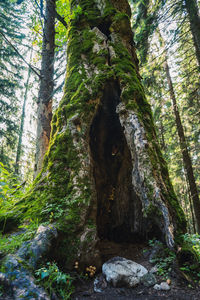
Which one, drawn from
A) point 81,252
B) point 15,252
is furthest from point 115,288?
point 15,252

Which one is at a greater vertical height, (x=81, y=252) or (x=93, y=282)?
(x=81, y=252)

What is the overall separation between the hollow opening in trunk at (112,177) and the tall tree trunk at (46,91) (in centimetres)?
212

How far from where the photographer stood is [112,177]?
14.6 feet

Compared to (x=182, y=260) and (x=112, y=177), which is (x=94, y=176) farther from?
(x=182, y=260)

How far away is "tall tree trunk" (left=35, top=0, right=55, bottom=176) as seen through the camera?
5.64 m

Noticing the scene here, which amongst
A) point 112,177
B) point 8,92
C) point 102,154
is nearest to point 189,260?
point 112,177

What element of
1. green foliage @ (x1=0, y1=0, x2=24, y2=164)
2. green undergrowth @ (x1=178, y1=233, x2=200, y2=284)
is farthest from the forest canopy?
green foliage @ (x1=0, y1=0, x2=24, y2=164)

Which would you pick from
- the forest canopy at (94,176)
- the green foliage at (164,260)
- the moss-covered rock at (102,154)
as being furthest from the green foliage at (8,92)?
the green foliage at (164,260)

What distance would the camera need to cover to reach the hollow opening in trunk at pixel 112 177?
3.83 m

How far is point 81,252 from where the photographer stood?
2.60 meters

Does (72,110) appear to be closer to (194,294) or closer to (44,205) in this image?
(44,205)

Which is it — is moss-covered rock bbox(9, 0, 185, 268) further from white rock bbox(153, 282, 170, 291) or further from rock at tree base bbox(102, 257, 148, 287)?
white rock bbox(153, 282, 170, 291)

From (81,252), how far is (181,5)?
337 inches

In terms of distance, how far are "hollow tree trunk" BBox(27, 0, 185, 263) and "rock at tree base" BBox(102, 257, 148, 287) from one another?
0.34 m
